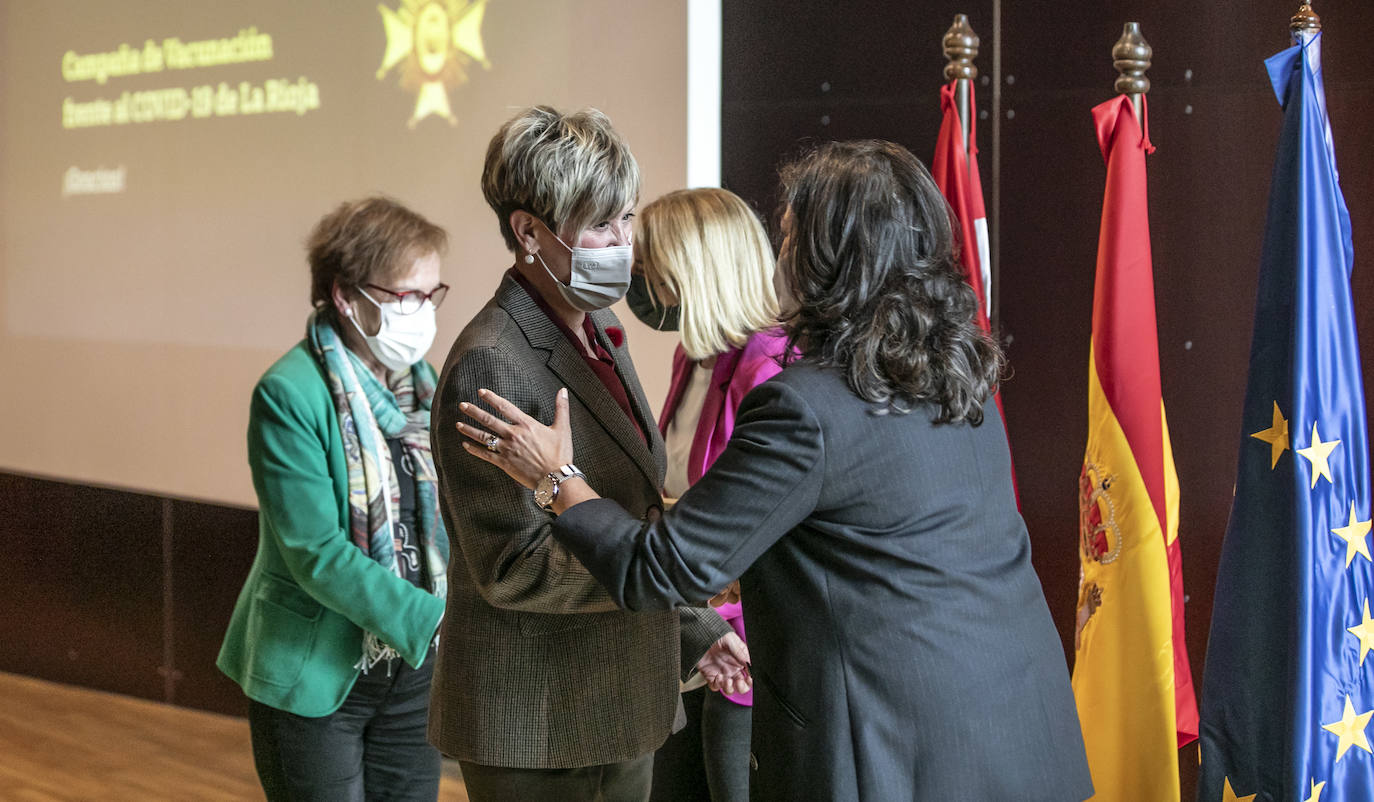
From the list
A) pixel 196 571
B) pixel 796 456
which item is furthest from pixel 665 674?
pixel 196 571

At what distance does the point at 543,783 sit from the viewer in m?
1.64

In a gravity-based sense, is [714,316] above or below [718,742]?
above

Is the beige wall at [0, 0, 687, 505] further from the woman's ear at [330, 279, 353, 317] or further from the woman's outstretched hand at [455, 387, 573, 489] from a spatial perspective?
the woman's outstretched hand at [455, 387, 573, 489]

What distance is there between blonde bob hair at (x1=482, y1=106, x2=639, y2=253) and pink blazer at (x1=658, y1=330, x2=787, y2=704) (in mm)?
692

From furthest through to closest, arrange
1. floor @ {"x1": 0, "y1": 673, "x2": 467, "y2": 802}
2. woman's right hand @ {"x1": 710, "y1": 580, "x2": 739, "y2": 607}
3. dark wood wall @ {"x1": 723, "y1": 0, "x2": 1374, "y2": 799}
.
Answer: floor @ {"x1": 0, "y1": 673, "x2": 467, "y2": 802} < dark wood wall @ {"x1": 723, "y1": 0, "x2": 1374, "y2": 799} < woman's right hand @ {"x1": 710, "y1": 580, "x2": 739, "y2": 607}

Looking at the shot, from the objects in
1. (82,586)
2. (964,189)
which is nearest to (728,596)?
(964,189)

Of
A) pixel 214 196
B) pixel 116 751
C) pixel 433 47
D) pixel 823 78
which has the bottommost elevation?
pixel 116 751

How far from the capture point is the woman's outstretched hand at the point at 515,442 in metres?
1.48

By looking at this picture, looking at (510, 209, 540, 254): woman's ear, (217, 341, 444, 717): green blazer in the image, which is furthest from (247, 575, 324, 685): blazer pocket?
(510, 209, 540, 254): woman's ear

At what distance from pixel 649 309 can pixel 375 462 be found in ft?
2.00

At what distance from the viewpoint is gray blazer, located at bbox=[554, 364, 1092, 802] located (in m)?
1.37

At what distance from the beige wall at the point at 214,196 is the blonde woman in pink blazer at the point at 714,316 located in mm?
1207

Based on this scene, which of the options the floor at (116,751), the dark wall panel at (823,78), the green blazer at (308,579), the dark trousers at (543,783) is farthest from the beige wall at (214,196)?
the dark trousers at (543,783)

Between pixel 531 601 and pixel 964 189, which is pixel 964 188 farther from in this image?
pixel 531 601
